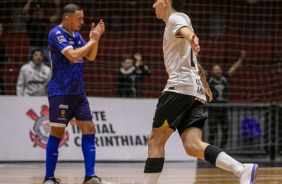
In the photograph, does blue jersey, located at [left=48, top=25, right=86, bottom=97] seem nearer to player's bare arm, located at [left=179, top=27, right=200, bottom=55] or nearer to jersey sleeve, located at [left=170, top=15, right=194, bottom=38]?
jersey sleeve, located at [left=170, top=15, right=194, bottom=38]

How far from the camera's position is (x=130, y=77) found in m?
10.1

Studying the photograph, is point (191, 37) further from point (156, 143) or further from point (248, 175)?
point (248, 175)

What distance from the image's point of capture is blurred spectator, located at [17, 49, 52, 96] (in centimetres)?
948

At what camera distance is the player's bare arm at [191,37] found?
3.83 metres

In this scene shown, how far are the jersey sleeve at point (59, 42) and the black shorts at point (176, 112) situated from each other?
58.5 inches

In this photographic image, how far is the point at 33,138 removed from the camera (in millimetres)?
8719

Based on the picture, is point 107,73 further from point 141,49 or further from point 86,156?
point 86,156

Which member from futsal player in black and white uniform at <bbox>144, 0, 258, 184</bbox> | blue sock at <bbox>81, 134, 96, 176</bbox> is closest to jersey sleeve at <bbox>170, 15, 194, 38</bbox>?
futsal player in black and white uniform at <bbox>144, 0, 258, 184</bbox>

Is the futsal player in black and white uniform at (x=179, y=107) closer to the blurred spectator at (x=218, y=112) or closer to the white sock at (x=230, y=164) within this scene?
the white sock at (x=230, y=164)

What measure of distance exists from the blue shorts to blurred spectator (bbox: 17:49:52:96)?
163 inches

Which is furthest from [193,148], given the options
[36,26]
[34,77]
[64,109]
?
[36,26]

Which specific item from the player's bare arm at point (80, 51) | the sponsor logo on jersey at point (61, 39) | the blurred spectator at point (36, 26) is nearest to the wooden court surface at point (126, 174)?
the player's bare arm at point (80, 51)

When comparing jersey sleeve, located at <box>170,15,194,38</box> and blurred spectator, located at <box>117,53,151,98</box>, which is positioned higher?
→ jersey sleeve, located at <box>170,15,194,38</box>

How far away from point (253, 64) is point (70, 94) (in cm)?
1052
